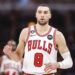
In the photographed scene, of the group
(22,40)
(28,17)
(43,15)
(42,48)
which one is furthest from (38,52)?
(28,17)

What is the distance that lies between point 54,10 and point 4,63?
4822mm

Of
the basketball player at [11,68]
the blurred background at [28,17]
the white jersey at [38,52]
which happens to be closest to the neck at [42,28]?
the white jersey at [38,52]

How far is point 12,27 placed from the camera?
16.4 m

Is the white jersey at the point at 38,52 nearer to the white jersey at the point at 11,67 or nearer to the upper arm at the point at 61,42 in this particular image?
the upper arm at the point at 61,42

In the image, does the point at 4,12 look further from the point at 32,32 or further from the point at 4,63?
the point at 32,32

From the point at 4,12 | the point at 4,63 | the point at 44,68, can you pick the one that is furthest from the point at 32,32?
the point at 4,12

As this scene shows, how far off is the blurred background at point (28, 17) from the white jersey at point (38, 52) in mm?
7738

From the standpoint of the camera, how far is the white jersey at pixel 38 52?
6477mm

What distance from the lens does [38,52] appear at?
21.2ft

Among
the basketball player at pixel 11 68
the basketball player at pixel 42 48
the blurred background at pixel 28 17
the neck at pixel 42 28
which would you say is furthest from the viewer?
the blurred background at pixel 28 17

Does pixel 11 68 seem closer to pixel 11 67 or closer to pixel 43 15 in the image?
pixel 11 67

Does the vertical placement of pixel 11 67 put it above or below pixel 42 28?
→ below

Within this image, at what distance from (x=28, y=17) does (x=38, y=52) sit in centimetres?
1034

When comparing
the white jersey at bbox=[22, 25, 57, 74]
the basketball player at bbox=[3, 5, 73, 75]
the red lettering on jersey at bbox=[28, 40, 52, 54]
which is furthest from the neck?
the red lettering on jersey at bbox=[28, 40, 52, 54]
